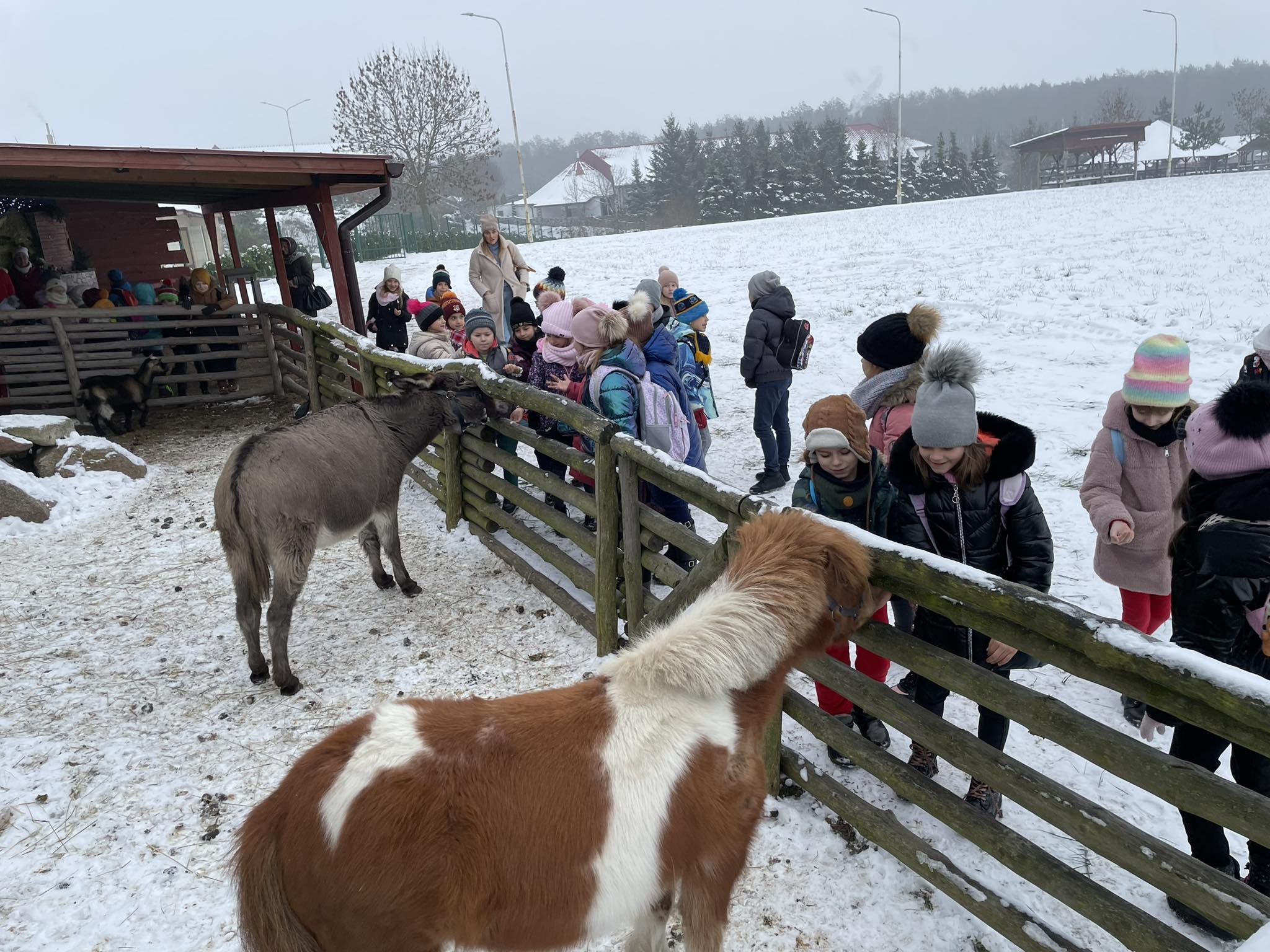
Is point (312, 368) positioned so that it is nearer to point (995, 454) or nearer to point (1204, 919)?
point (995, 454)

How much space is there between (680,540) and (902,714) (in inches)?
54.4

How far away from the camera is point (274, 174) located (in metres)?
9.32

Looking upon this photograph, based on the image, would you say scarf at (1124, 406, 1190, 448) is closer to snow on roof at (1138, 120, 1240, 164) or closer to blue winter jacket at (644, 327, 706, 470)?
blue winter jacket at (644, 327, 706, 470)

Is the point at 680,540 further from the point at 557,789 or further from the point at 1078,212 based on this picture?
the point at 1078,212

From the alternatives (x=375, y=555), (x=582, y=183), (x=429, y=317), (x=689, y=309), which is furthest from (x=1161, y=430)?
(x=582, y=183)

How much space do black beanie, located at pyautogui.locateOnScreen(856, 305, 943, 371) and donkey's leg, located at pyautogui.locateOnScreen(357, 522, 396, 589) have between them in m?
3.69

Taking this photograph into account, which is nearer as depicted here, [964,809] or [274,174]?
[964,809]

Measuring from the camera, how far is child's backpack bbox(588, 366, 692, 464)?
4.60 m

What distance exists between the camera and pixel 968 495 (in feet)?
8.95

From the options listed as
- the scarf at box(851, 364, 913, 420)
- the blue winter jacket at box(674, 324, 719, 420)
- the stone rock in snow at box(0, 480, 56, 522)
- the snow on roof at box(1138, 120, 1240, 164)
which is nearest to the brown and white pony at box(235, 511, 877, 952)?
the scarf at box(851, 364, 913, 420)

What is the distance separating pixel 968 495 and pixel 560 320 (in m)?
3.52

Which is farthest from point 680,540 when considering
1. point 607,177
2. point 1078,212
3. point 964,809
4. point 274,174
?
point 607,177

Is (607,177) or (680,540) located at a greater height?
(607,177)

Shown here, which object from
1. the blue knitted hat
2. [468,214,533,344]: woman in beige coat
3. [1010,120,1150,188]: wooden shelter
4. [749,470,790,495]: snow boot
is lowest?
[749,470,790,495]: snow boot
